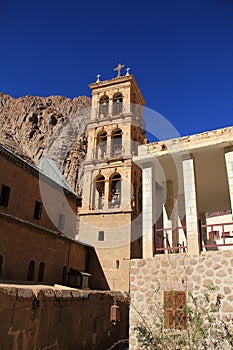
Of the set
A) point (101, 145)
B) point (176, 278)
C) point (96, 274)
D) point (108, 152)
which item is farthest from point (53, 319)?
point (101, 145)

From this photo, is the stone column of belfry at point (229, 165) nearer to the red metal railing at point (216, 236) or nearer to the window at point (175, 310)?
the red metal railing at point (216, 236)

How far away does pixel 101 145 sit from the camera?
84.6 ft

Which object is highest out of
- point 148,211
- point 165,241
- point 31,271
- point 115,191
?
point 115,191

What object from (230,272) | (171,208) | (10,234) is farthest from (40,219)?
(230,272)

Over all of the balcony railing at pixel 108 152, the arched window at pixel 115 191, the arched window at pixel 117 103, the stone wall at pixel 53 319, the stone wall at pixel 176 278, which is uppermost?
the arched window at pixel 117 103

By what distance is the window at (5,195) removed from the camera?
16.7 meters

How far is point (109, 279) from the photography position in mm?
20188

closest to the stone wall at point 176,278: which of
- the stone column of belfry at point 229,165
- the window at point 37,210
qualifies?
the stone column of belfry at point 229,165

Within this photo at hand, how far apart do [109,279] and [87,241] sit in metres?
3.31

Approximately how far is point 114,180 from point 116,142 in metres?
3.47

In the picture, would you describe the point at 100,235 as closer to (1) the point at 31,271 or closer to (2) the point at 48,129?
(1) the point at 31,271

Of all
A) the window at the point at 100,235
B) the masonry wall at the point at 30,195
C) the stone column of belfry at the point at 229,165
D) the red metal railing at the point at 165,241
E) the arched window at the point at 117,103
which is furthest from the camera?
the arched window at the point at 117,103

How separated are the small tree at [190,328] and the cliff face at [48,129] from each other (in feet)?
125

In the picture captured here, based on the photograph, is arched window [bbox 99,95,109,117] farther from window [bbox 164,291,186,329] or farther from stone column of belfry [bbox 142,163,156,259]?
window [bbox 164,291,186,329]
